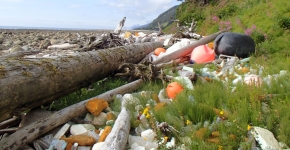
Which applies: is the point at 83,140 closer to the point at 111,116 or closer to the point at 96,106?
the point at 111,116

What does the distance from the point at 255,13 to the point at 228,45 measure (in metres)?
5.62

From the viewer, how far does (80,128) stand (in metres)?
3.04

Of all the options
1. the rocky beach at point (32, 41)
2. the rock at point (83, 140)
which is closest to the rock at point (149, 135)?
the rock at point (83, 140)

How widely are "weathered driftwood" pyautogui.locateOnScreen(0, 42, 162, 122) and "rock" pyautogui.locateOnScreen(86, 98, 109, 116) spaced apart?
20.4 inches

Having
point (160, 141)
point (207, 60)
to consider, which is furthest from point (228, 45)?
point (160, 141)

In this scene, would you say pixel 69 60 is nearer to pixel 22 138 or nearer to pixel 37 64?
pixel 37 64

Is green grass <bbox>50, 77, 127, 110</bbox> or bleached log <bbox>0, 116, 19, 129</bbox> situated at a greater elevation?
green grass <bbox>50, 77, 127, 110</bbox>

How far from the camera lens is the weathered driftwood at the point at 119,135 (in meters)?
2.36

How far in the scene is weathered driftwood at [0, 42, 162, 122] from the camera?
9.16 feet

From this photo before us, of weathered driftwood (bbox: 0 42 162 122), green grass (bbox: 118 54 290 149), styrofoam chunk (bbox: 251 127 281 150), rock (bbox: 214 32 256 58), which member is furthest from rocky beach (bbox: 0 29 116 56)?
styrofoam chunk (bbox: 251 127 281 150)

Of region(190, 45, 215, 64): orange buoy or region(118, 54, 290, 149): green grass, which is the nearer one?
region(118, 54, 290, 149): green grass

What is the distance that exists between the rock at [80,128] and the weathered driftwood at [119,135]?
47cm

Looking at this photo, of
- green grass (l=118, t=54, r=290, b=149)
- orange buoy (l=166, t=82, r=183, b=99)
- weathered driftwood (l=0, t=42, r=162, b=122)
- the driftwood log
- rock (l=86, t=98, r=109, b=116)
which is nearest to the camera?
green grass (l=118, t=54, r=290, b=149)

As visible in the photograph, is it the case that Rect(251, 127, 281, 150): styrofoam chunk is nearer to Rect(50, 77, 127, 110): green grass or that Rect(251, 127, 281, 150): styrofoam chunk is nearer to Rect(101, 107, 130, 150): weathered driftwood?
Rect(101, 107, 130, 150): weathered driftwood
